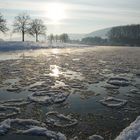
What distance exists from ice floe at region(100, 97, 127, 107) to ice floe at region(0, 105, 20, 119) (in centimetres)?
470

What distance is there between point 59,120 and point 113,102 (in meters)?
4.33

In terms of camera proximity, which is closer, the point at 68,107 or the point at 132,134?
the point at 132,134

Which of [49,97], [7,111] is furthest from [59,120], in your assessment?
[49,97]

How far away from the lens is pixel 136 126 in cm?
1136

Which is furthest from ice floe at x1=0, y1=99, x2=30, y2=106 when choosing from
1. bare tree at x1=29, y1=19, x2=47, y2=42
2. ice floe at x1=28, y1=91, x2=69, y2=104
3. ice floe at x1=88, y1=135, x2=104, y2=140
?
bare tree at x1=29, y1=19, x2=47, y2=42

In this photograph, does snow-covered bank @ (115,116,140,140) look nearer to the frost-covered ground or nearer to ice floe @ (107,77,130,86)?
the frost-covered ground

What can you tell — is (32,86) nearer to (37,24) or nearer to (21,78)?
(21,78)

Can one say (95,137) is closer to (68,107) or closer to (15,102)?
(68,107)

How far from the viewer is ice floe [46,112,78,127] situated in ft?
41.3

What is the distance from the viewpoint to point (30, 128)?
11977 millimetres

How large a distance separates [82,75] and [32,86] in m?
6.69

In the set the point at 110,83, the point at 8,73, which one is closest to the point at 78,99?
the point at 110,83

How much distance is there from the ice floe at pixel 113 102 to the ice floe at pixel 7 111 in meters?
4.70

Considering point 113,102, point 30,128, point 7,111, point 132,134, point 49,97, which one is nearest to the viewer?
point 132,134
